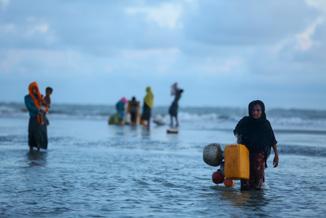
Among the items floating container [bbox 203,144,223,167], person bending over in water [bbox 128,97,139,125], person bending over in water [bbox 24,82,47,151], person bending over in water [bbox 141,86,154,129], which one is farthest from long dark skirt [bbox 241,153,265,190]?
person bending over in water [bbox 128,97,139,125]

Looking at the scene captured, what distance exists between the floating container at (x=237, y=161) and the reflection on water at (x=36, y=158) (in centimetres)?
448

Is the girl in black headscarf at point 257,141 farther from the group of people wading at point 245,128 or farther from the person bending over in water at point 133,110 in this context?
the person bending over in water at point 133,110

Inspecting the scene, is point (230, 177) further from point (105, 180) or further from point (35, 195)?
point (35, 195)

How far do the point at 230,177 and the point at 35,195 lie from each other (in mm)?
2957

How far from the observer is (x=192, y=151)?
16.8 meters

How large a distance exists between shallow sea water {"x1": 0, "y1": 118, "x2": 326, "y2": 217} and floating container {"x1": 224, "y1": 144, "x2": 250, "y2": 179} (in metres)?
0.27

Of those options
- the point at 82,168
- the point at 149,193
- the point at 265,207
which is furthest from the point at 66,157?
the point at 265,207

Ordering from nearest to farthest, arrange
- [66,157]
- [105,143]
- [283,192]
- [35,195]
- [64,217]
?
1. [64,217]
2. [35,195]
3. [283,192]
4. [66,157]
5. [105,143]

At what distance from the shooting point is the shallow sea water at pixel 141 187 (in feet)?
26.1

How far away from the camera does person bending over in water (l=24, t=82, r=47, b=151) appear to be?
15.7m

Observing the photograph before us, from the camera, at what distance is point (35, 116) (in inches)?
627

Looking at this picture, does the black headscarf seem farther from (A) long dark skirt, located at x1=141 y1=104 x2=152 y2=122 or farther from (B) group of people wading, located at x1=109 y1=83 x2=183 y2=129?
(A) long dark skirt, located at x1=141 y1=104 x2=152 y2=122

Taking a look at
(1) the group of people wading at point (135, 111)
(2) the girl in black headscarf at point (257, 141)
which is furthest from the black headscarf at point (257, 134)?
(1) the group of people wading at point (135, 111)

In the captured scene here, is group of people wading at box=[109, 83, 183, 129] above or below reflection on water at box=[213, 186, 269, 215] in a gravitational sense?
above
